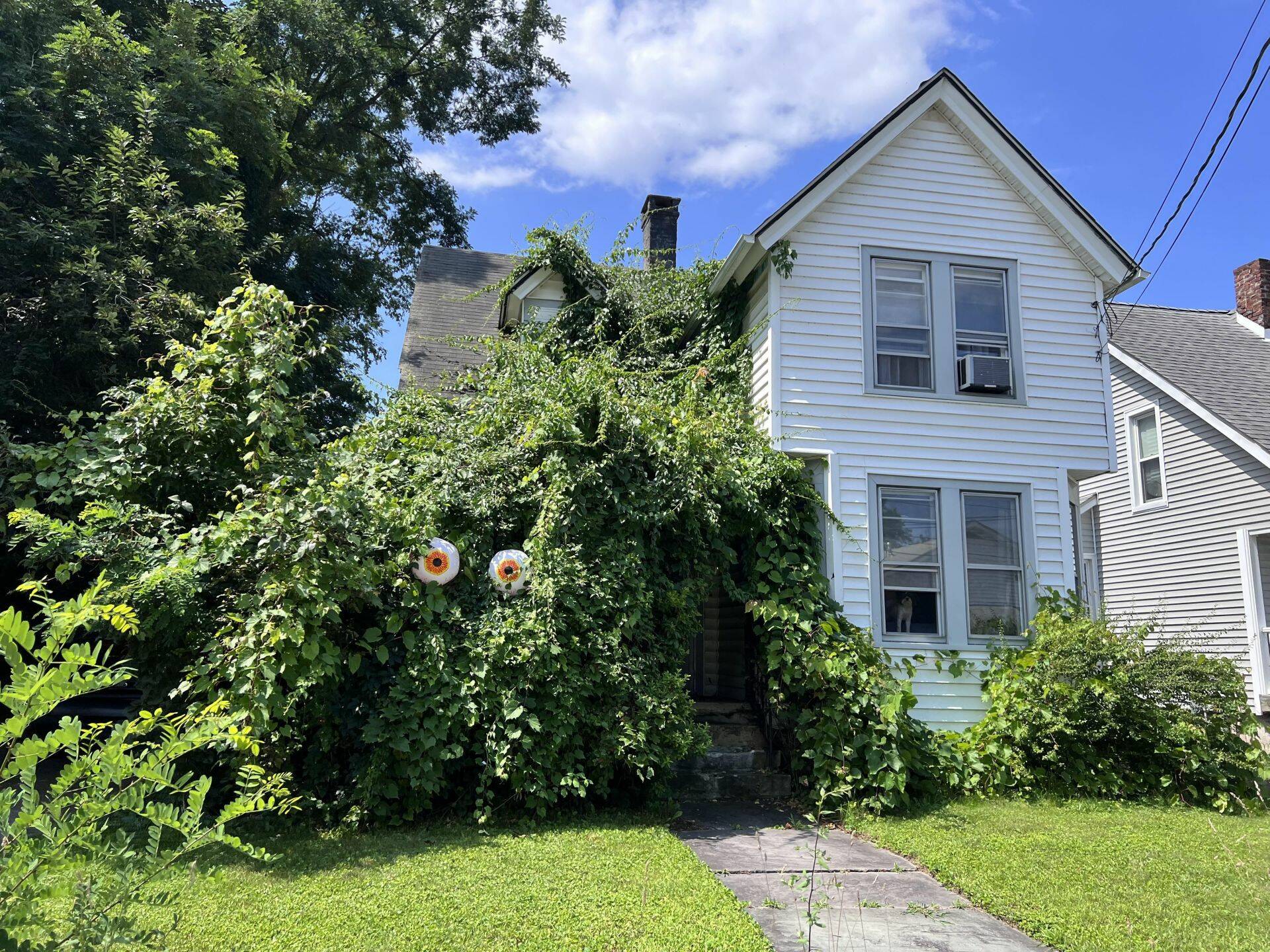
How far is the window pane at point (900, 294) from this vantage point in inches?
406

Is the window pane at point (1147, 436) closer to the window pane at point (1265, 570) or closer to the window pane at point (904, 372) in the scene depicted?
the window pane at point (1265, 570)

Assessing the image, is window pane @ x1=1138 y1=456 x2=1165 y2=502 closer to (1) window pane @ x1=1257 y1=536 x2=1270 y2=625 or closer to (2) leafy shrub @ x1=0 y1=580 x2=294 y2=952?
(1) window pane @ x1=1257 y1=536 x2=1270 y2=625

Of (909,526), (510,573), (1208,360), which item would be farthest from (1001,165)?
(1208,360)

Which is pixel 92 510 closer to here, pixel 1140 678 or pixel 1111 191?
A: pixel 1140 678

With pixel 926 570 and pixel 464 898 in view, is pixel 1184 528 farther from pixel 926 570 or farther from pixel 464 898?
pixel 464 898

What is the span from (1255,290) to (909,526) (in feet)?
43.3

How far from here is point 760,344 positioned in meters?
10.4

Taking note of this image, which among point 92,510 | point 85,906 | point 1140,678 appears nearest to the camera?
point 85,906

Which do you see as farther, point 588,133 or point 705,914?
point 588,133

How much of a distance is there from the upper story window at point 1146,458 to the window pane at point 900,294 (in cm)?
814

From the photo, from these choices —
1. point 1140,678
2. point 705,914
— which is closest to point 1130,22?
point 1140,678

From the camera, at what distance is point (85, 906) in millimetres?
2268

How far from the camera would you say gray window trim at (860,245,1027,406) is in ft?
33.0

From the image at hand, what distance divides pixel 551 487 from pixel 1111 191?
8316 millimetres
